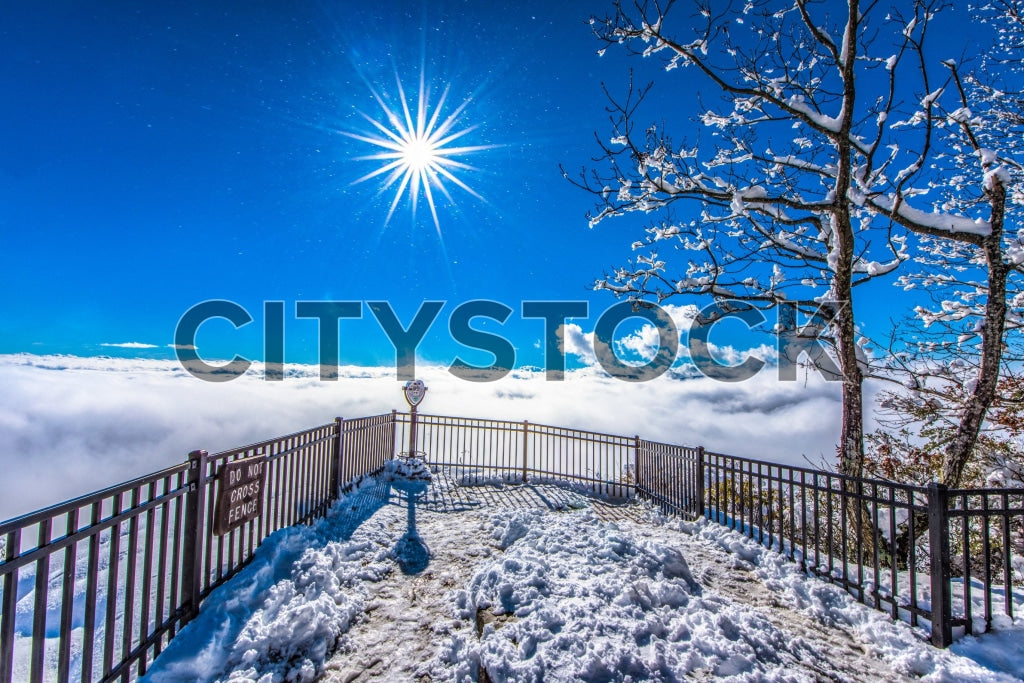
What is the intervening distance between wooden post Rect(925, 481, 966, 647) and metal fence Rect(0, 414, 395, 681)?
20.4 feet

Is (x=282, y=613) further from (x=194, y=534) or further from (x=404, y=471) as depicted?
(x=404, y=471)

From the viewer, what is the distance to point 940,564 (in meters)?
3.97

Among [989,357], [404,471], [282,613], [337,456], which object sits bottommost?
[404,471]

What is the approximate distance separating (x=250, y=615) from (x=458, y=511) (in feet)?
15.4

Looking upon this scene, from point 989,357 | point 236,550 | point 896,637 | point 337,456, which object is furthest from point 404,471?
point 989,357

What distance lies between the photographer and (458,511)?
835 centimetres

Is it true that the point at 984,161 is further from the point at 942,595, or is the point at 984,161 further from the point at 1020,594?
the point at 942,595

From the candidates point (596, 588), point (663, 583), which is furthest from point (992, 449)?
point (596, 588)

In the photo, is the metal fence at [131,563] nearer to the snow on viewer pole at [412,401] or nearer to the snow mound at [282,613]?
the snow mound at [282,613]

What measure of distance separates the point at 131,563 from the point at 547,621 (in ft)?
10.1

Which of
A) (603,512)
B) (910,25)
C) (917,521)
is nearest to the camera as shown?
(910,25)

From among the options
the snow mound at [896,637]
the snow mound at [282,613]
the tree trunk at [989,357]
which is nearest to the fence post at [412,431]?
the snow mound at [282,613]

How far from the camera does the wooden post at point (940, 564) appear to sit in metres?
3.88

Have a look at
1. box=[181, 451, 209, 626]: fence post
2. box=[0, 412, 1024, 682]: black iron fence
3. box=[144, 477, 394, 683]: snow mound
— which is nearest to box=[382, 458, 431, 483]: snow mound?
box=[0, 412, 1024, 682]: black iron fence
